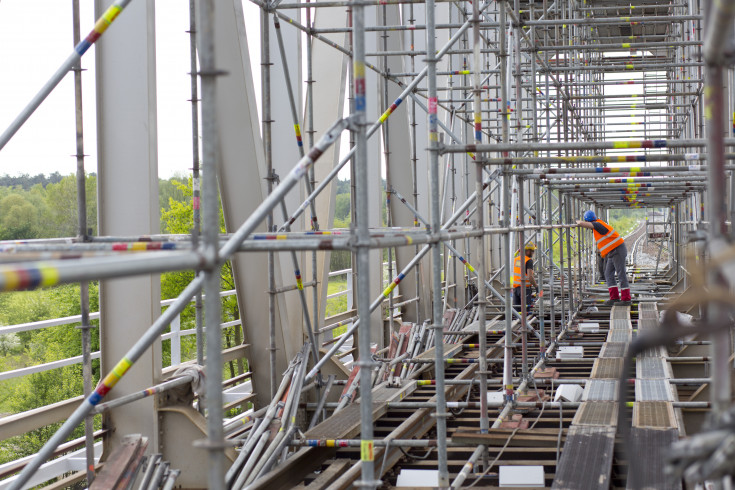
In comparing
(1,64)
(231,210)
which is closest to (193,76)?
(231,210)

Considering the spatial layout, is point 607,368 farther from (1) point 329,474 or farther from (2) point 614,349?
(1) point 329,474

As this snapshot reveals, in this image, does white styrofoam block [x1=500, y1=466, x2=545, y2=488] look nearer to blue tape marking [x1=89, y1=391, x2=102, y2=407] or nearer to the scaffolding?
the scaffolding

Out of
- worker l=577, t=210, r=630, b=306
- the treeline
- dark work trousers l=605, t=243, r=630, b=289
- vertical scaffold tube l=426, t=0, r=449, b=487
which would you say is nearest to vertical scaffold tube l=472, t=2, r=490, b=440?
vertical scaffold tube l=426, t=0, r=449, b=487

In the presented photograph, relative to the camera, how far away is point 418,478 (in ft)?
18.9

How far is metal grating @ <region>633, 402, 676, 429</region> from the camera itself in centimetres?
589

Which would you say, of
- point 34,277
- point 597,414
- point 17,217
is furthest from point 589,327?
point 17,217

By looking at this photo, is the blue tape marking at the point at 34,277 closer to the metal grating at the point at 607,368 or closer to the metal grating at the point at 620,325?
the metal grating at the point at 607,368

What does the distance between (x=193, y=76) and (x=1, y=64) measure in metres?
11.9

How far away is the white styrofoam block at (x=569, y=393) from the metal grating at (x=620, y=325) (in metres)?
4.23

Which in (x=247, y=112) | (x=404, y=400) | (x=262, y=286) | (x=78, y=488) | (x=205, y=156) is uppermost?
(x=247, y=112)

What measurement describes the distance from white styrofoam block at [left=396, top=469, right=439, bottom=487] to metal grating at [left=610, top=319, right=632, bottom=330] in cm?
619

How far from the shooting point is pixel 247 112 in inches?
324

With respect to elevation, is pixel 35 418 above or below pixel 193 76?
below

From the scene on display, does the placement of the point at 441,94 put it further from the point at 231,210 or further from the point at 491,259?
the point at 231,210
